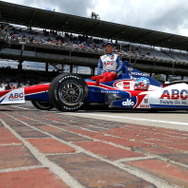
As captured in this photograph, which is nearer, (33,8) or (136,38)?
(33,8)

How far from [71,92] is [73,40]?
29680mm

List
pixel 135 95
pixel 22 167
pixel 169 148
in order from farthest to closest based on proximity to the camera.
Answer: pixel 135 95, pixel 169 148, pixel 22 167

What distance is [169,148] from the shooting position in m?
1.43

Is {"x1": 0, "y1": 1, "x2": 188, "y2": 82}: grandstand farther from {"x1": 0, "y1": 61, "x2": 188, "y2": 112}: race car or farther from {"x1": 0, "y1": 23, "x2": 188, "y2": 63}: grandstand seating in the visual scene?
{"x1": 0, "y1": 61, "x2": 188, "y2": 112}: race car

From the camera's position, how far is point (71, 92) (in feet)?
18.5

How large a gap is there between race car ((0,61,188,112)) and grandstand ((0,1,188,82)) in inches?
822

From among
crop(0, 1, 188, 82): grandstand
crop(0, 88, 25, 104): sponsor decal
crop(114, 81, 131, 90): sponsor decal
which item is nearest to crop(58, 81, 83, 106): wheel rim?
crop(0, 88, 25, 104): sponsor decal

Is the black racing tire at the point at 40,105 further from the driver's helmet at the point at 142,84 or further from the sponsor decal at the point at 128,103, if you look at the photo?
the driver's helmet at the point at 142,84

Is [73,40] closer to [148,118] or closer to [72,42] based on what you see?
[72,42]

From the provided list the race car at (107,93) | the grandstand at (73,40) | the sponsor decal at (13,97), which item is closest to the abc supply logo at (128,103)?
the race car at (107,93)

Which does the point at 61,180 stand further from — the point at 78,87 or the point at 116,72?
the point at 116,72

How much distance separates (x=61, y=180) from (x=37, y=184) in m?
0.09

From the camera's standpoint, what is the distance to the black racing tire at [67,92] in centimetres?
543

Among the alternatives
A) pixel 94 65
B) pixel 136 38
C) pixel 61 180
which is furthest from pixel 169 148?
pixel 136 38
